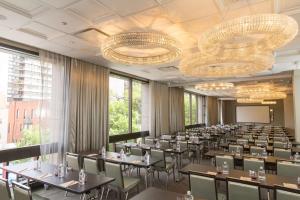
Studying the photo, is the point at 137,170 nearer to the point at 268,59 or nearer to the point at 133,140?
the point at 133,140

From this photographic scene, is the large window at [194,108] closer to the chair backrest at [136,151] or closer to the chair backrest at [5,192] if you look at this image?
the chair backrest at [136,151]

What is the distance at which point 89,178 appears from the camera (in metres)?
3.70

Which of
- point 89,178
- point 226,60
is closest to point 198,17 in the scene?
point 226,60

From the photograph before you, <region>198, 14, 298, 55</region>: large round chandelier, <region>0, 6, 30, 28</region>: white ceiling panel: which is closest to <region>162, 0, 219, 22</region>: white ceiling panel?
<region>198, 14, 298, 55</region>: large round chandelier

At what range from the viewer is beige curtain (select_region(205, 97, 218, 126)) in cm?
2022

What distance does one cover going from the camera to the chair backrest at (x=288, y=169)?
13.7ft

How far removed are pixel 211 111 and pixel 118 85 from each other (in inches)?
573

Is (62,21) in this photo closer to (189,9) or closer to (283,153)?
(189,9)

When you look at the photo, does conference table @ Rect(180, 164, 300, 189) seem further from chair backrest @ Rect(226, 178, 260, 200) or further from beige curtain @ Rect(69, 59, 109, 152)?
beige curtain @ Rect(69, 59, 109, 152)

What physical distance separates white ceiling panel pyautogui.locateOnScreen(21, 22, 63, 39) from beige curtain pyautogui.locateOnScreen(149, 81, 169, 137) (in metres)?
6.55

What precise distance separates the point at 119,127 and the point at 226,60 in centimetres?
586

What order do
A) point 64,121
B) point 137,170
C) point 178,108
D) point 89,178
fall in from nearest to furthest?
1. point 89,178
2. point 64,121
3. point 137,170
4. point 178,108

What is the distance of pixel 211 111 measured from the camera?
2128 cm

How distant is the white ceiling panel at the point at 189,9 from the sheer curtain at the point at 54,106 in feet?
13.2
